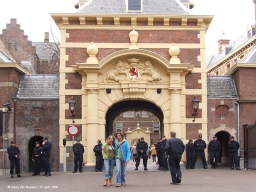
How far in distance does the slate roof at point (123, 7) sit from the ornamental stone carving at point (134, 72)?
2642 mm

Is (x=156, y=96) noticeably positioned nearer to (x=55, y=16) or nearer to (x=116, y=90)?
(x=116, y=90)

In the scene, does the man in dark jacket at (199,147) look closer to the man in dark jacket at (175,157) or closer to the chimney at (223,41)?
the man in dark jacket at (175,157)

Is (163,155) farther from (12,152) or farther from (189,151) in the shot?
(12,152)

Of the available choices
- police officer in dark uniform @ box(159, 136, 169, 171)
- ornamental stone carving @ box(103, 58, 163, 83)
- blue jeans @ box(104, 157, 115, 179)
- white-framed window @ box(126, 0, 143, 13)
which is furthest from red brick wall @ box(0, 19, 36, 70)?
blue jeans @ box(104, 157, 115, 179)

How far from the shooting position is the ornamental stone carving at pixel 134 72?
2278 centimetres

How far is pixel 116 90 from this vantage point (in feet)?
75.4

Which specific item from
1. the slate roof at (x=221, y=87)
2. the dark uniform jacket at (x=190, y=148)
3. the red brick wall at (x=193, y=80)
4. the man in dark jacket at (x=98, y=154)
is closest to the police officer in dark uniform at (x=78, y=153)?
the man in dark jacket at (x=98, y=154)

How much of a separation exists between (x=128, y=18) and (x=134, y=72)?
8.27 feet

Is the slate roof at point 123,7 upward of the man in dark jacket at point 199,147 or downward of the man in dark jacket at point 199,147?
upward

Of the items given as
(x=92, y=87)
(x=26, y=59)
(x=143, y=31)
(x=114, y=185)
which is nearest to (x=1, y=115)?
(x=92, y=87)

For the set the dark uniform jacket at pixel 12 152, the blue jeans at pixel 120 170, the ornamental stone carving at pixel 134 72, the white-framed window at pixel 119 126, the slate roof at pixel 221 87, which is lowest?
the blue jeans at pixel 120 170

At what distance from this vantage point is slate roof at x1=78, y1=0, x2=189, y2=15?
2380cm

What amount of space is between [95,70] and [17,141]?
495 centimetres

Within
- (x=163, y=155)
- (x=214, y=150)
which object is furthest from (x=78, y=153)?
(x=214, y=150)
